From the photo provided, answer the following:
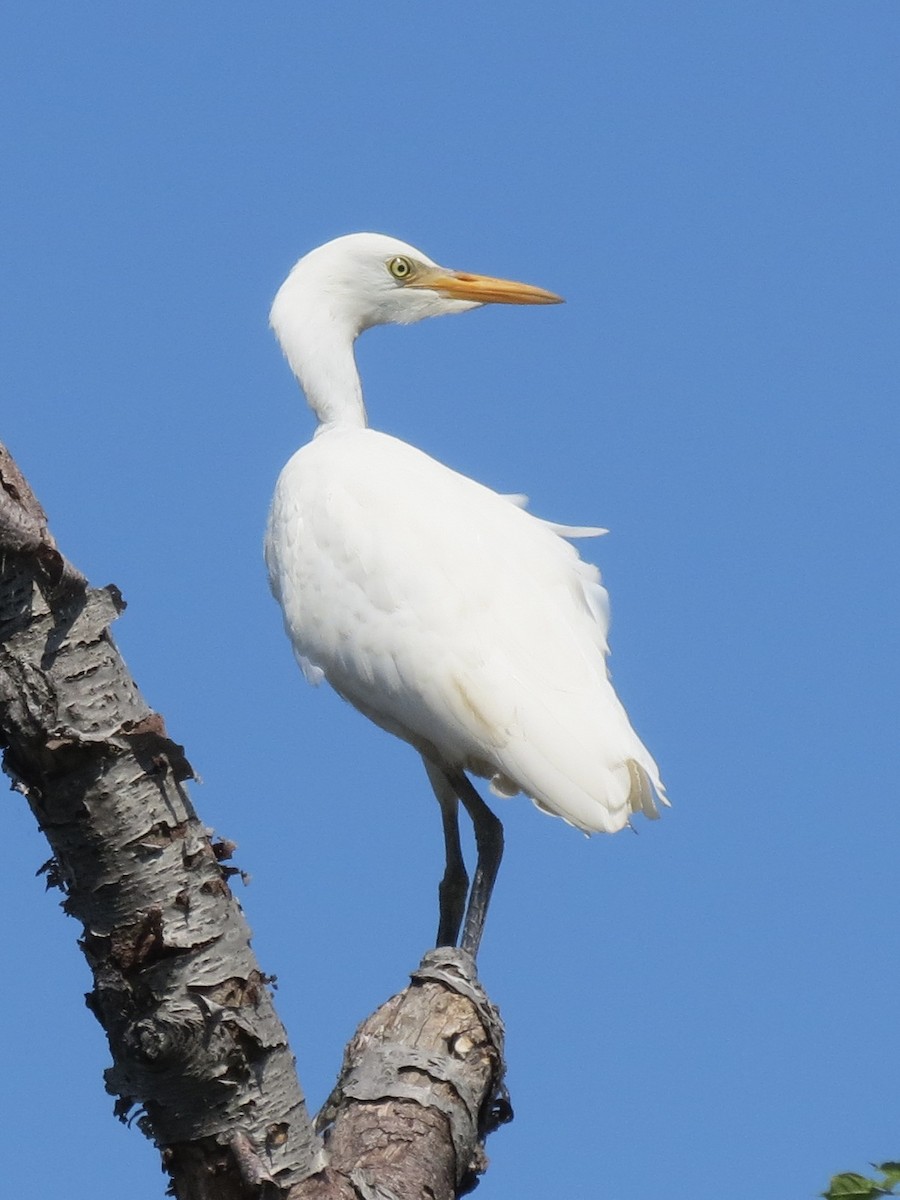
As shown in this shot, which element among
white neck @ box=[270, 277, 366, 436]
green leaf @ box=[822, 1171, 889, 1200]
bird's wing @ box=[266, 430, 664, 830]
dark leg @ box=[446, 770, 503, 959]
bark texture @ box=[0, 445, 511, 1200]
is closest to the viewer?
green leaf @ box=[822, 1171, 889, 1200]

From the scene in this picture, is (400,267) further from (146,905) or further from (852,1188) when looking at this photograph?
(852,1188)

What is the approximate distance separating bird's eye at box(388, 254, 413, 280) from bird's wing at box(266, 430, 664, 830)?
1.69 meters

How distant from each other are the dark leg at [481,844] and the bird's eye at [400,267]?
3086 millimetres

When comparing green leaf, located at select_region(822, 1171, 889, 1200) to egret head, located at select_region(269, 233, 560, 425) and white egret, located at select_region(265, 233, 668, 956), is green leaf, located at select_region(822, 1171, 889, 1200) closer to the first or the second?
white egret, located at select_region(265, 233, 668, 956)

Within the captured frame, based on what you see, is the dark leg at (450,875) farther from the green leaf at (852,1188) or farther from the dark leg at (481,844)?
the green leaf at (852,1188)

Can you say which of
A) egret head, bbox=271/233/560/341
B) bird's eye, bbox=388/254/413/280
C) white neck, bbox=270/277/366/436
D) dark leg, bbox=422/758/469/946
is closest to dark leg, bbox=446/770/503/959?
dark leg, bbox=422/758/469/946

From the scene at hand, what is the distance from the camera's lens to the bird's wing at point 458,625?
6.34 m

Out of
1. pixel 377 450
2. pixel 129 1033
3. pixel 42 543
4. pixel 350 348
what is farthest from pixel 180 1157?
pixel 350 348

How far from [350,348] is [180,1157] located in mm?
5342

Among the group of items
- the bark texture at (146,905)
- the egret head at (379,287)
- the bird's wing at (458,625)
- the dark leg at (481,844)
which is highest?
the egret head at (379,287)

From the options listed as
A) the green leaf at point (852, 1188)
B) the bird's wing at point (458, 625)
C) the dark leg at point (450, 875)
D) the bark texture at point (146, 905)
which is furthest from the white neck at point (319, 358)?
the green leaf at point (852, 1188)

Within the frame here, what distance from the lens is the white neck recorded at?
840cm

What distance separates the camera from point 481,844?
23.1ft

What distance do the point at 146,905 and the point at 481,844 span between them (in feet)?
11.3
